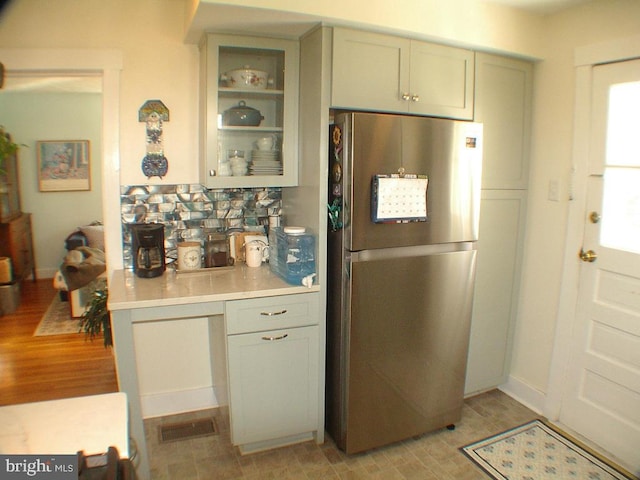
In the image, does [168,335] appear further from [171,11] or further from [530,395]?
[530,395]

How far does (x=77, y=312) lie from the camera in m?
4.25

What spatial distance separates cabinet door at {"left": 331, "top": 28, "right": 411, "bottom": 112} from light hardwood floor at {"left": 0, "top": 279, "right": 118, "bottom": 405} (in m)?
2.38

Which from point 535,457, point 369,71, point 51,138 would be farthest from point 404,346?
point 51,138

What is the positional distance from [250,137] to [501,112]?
1380mm

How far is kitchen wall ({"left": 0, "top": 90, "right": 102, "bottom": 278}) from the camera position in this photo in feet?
18.2

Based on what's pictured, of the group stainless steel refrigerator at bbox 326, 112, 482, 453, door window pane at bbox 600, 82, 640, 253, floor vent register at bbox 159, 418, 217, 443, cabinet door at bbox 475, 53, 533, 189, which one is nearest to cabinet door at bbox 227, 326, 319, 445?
stainless steel refrigerator at bbox 326, 112, 482, 453

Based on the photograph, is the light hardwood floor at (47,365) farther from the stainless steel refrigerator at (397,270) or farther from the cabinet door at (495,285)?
the cabinet door at (495,285)

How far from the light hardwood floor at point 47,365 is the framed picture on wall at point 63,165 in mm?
2024

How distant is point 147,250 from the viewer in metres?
2.33

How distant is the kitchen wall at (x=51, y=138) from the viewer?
5.54 meters

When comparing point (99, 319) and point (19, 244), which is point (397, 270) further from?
point (19, 244)

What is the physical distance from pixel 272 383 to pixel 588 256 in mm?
1747

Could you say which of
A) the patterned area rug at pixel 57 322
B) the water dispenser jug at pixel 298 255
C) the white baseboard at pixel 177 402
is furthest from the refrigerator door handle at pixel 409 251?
the patterned area rug at pixel 57 322

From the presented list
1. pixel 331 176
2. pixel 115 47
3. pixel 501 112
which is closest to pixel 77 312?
pixel 115 47
